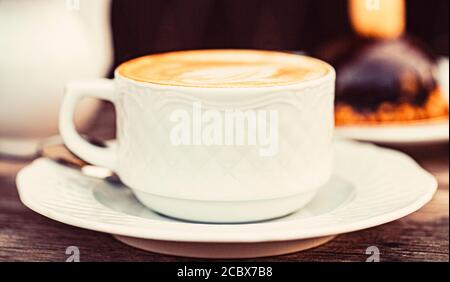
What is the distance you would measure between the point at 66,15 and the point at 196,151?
25 cm

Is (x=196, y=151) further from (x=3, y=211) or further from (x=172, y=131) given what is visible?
(x=3, y=211)

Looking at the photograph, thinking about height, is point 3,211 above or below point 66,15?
below

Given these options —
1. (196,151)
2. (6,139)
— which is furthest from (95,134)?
(196,151)

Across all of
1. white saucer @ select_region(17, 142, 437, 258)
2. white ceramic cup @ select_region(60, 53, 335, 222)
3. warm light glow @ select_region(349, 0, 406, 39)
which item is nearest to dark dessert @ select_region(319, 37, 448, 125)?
warm light glow @ select_region(349, 0, 406, 39)

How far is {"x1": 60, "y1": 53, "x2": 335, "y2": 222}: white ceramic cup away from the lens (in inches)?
14.2

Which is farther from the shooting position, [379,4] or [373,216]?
[379,4]

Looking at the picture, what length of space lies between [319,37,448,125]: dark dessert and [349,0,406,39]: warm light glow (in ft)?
0.07

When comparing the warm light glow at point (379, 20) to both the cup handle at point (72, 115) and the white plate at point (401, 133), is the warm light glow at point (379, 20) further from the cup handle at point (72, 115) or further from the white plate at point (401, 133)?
the cup handle at point (72, 115)

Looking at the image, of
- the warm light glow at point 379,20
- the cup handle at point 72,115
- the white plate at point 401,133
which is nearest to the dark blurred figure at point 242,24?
the warm light glow at point 379,20

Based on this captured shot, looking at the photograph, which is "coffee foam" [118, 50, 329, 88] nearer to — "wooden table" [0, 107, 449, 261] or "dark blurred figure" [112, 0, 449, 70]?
"wooden table" [0, 107, 449, 261]

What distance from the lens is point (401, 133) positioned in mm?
568

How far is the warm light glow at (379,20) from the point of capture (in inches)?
27.2

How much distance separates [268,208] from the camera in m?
0.38

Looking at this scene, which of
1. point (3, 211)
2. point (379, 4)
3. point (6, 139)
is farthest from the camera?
point (379, 4)
